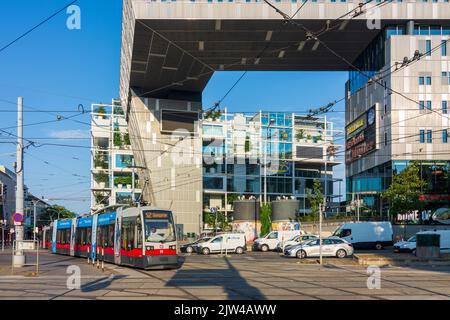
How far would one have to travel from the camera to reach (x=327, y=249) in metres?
34.8

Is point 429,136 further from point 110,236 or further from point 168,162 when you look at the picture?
point 110,236

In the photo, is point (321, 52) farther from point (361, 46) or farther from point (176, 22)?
point (176, 22)

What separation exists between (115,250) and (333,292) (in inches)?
602

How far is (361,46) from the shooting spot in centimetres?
6288

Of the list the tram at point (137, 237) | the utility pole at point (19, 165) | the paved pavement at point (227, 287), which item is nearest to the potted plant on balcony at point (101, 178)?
the tram at point (137, 237)

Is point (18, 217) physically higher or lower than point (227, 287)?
higher

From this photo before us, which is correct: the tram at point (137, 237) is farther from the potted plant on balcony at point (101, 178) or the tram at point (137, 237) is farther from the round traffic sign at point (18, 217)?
the potted plant on balcony at point (101, 178)

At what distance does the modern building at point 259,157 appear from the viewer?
9888cm

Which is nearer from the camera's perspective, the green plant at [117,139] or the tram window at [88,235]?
the tram window at [88,235]

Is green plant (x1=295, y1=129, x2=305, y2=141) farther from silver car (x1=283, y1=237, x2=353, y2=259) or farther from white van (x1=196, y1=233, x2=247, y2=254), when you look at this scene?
silver car (x1=283, y1=237, x2=353, y2=259)

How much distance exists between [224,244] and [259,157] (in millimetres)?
59491

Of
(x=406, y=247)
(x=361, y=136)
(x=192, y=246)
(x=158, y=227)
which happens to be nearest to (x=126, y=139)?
(x=361, y=136)

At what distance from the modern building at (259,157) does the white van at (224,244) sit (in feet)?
160
